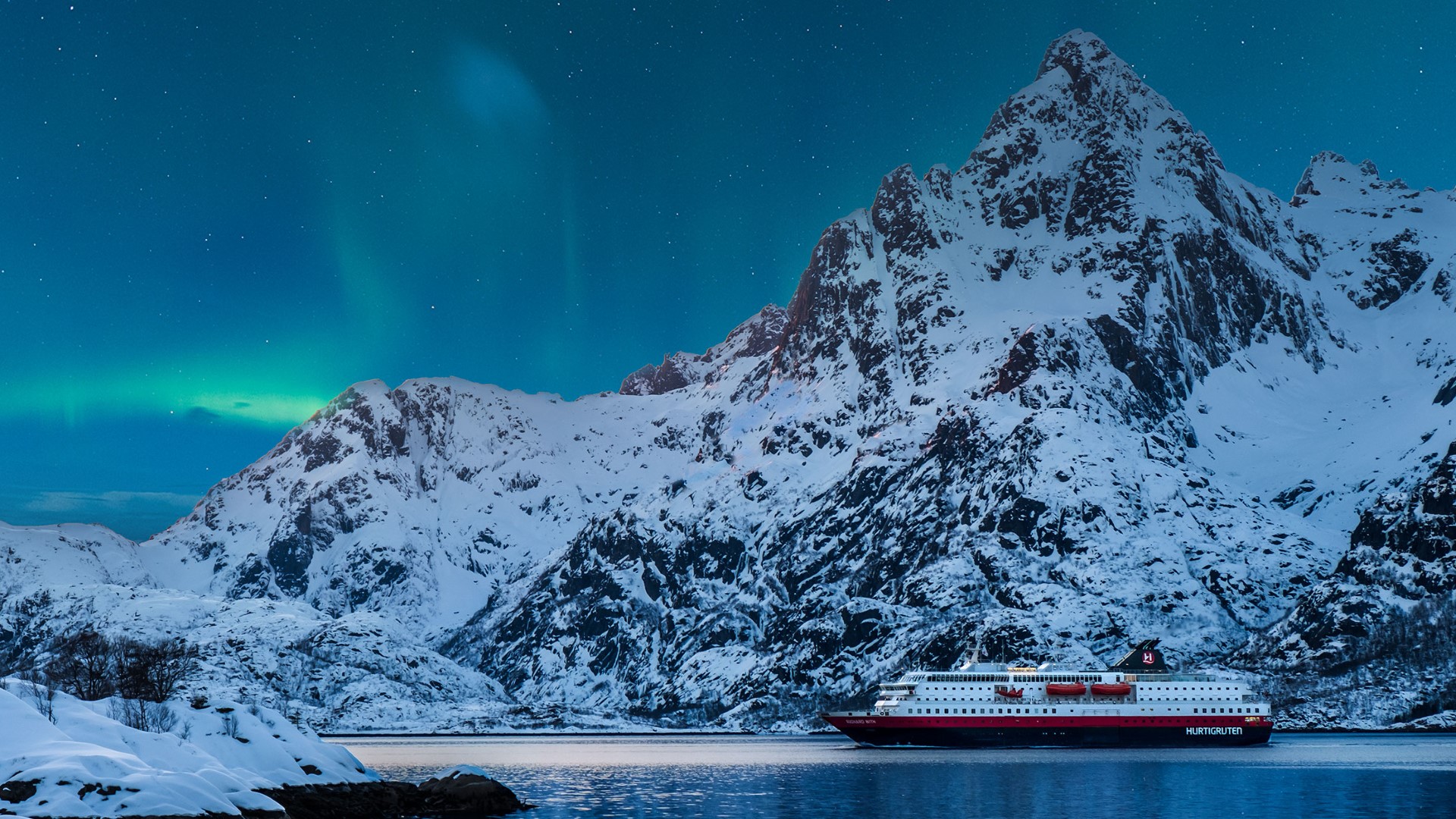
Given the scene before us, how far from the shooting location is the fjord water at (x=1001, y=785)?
307 ft

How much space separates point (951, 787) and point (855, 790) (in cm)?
1033

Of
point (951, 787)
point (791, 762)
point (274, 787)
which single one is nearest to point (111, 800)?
point (274, 787)

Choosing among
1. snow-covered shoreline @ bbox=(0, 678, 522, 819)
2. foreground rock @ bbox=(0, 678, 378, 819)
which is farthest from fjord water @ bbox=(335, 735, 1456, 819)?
foreground rock @ bbox=(0, 678, 378, 819)

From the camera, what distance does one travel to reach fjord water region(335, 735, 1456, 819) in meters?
93.5

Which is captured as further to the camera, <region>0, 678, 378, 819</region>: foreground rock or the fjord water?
the fjord water

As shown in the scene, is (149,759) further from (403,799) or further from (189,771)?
(403,799)

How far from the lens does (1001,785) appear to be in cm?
12319

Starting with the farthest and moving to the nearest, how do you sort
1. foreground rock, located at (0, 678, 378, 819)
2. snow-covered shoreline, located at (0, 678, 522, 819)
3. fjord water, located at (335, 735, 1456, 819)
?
fjord water, located at (335, 735, 1456, 819)
snow-covered shoreline, located at (0, 678, 522, 819)
foreground rock, located at (0, 678, 378, 819)

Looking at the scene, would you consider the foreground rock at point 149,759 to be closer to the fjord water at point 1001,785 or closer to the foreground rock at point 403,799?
the foreground rock at point 403,799

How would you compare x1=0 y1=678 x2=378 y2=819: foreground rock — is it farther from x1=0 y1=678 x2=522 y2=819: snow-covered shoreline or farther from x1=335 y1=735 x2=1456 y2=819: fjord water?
x1=335 y1=735 x2=1456 y2=819: fjord water

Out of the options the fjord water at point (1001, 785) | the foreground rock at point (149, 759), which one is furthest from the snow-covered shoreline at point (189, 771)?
the fjord water at point (1001, 785)

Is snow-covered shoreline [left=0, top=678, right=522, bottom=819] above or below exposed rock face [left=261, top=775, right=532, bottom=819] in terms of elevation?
above

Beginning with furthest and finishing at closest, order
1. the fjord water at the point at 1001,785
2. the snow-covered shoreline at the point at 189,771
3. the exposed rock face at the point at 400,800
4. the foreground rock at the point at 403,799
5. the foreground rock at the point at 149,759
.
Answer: the fjord water at the point at 1001,785, the foreground rock at the point at 403,799, the exposed rock face at the point at 400,800, the snow-covered shoreline at the point at 189,771, the foreground rock at the point at 149,759

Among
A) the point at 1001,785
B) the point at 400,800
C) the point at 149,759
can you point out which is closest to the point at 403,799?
the point at 400,800
